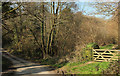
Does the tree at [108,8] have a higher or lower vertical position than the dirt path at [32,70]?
higher

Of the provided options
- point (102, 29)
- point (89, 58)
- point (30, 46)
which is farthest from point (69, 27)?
point (30, 46)

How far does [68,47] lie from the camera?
17.6 meters

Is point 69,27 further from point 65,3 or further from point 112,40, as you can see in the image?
point 112,40

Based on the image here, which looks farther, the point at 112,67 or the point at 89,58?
the point at 89,58

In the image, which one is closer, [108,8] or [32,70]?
[108,8]

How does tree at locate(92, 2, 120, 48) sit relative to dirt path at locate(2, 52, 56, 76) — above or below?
above

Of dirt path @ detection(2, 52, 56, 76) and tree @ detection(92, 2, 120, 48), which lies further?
dirt path @ detection(2, 52, 56, 76)

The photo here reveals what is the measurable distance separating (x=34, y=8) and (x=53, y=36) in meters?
5.33

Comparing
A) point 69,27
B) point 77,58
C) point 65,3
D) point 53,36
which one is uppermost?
point 65,3

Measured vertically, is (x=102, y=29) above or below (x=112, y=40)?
above

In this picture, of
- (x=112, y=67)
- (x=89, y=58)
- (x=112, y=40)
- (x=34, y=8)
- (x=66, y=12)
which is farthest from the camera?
(x=112, y=40)

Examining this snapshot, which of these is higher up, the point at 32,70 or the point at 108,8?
the point at 108,8

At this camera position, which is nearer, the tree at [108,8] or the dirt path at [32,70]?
the tree at [108,8]

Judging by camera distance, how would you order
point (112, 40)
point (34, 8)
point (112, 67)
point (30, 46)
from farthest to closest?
point (30, 46)
point (112, 40)
point (34, 8)
point (112, 67)
